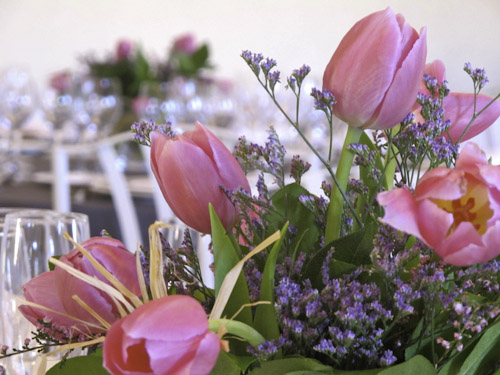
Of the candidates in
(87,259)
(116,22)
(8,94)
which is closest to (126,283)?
(87,259)

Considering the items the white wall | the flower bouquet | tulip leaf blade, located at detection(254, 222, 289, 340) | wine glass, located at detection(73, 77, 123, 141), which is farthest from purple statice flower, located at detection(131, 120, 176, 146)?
the white wall

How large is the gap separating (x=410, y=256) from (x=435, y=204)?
0.12 ft

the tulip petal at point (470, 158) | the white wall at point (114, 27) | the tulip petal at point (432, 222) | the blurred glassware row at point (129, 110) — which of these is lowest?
the tulip petal at point (432, 222)

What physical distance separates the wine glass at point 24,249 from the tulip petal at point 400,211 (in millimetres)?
476

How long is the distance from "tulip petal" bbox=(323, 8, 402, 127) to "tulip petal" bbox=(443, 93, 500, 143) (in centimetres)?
8

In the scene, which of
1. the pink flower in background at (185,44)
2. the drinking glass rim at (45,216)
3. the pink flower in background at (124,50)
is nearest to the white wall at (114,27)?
the pink flower in background at (185,44)

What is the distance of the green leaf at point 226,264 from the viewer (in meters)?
0.40

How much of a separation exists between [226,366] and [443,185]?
0.13 meters

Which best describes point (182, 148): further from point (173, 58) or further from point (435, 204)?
point (173, 58)

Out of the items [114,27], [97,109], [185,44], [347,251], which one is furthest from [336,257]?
[114,27]

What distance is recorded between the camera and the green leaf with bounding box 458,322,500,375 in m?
0.39

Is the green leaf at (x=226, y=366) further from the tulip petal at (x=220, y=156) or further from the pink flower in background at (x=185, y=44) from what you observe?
the pink flower in background at (x=185, y=44)

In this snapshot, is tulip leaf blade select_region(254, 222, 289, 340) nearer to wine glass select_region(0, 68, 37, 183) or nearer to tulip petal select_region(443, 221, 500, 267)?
tulip petal select_region(443, 221, 500, 267)

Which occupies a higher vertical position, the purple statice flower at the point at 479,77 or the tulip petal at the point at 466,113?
the purple statice flower at the point at 479,77
